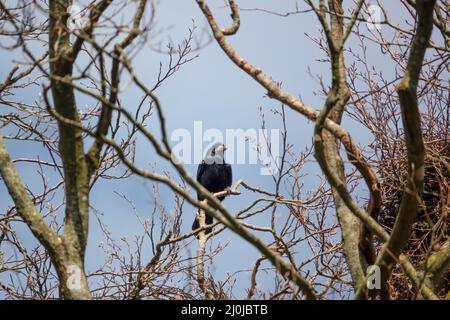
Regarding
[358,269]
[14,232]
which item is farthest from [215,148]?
[358,269]

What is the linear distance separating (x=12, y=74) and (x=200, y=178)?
629cm

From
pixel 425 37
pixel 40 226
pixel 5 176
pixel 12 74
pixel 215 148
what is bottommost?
pixel 40 226

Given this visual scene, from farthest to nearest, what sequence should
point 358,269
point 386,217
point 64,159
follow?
point 386,217 < point 358,269 < point 64,159

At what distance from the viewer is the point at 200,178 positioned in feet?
40.1

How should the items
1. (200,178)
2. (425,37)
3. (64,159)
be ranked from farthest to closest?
(200,178)
(64,159)
(425,37)

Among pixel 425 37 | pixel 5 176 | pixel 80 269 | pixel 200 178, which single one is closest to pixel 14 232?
pixel 5 176
